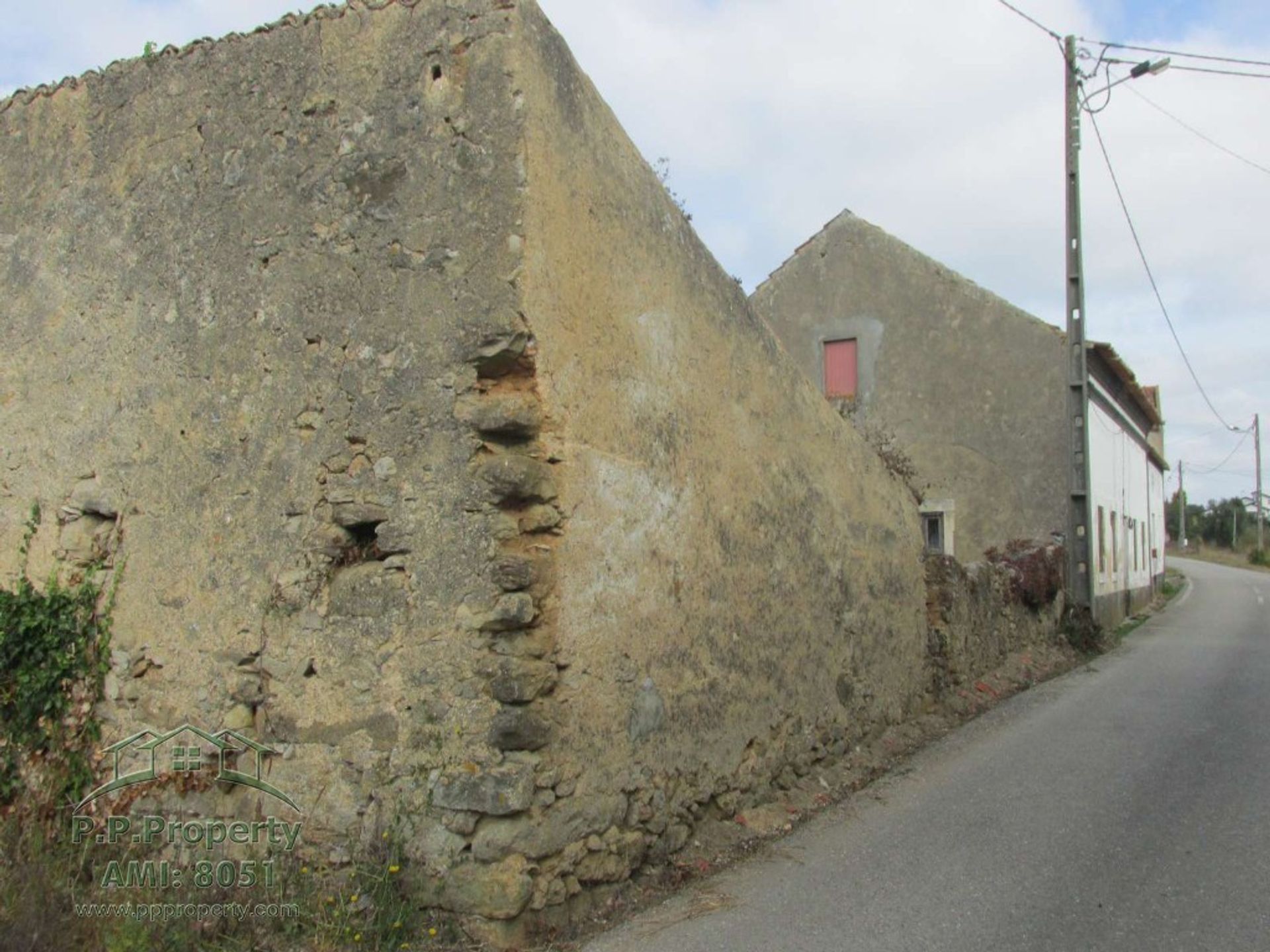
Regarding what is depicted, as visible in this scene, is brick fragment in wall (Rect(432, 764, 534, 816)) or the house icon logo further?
the house icon logo

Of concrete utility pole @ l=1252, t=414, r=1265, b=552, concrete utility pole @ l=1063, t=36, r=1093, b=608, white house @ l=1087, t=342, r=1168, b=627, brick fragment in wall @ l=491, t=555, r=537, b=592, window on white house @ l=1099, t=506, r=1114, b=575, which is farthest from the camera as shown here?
concrete utility pole @ l=1252, t=414, r=1265, b=552

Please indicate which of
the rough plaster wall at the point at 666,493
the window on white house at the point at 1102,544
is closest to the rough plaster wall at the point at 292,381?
the rough plaster wall at the point at 666,493

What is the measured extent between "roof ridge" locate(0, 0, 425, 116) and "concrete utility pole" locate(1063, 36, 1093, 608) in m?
11.6

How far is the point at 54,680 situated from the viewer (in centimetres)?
541

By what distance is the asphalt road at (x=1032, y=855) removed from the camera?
4645 millimetres

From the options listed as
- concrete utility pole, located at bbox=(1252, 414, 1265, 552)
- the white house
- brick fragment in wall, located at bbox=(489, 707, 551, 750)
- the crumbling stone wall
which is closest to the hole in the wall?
brick fragment in wall, located at bbox=(489, 707, 551, 750)

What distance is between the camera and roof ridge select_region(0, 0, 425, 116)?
5.15 metres

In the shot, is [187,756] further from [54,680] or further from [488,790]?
[488,790]

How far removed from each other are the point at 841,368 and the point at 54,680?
13.3 m

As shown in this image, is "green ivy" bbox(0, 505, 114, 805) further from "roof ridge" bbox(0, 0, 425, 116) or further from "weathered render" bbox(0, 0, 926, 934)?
"roof ridge" bbox(0, 0, 425, 116)

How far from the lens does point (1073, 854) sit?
18.6 ft

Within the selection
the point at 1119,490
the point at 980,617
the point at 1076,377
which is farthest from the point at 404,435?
the point at 1119,490

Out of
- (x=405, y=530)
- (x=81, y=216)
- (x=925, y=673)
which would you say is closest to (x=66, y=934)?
(x=405, y=530)

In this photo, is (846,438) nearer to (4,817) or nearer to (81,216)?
(81,216)
